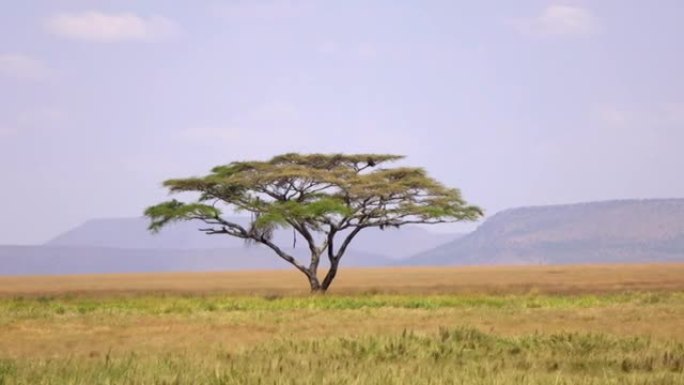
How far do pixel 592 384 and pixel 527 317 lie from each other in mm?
21155

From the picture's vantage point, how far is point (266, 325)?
30531 millimetres

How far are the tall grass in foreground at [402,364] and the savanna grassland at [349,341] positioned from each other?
41mm

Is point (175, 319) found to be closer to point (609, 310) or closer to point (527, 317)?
point (527, 317)

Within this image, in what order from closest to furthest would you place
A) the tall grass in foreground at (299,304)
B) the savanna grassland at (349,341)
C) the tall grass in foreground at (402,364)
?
1. the tall grass in foreground at (402,364)
2. the savanna grassland at (349,341)
3. the tall grass in foreground at (299,304)

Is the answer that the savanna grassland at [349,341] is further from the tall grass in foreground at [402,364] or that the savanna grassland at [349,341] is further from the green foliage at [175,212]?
the green foliage at [175,212]

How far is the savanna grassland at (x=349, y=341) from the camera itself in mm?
13016

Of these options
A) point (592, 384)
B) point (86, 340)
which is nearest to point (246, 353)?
point (592, 384)

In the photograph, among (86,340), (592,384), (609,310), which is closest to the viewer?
(592,384)

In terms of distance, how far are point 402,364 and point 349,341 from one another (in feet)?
12.7

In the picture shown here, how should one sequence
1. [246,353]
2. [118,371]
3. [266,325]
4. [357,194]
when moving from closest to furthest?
[118,371] → [246,353] → [266,325] → [357,194]

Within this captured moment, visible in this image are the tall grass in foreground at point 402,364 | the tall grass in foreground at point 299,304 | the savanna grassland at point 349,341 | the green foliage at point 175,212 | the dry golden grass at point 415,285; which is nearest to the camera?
the tall grass in foreground at point 402,364

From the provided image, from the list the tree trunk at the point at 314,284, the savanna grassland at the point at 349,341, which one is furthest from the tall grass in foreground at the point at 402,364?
the tree trunk at the point at 314,284

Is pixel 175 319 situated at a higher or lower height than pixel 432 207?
lower

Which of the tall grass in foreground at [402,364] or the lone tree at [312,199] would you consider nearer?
the tall grass in foreground at [402,364]
